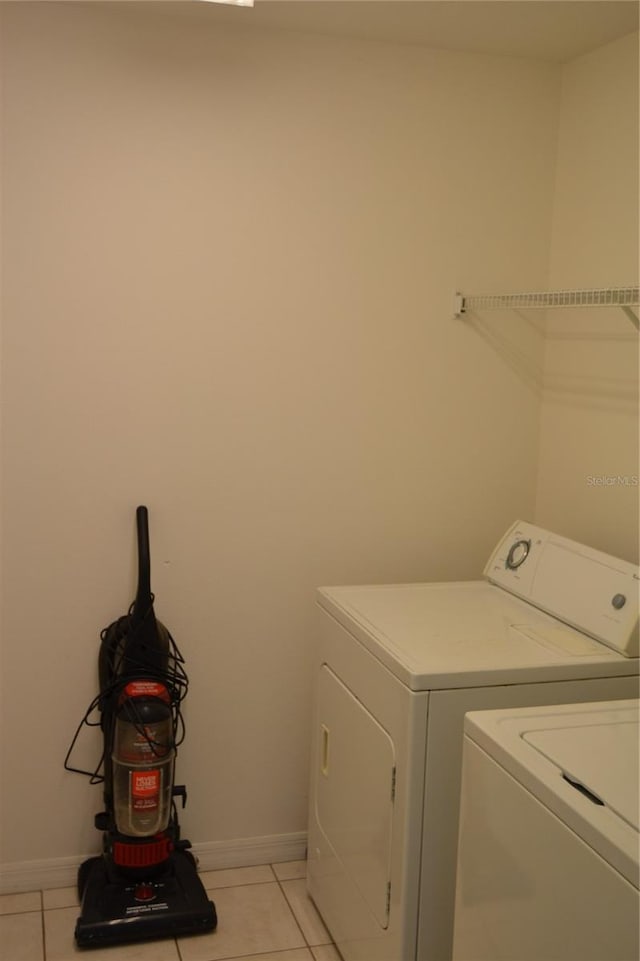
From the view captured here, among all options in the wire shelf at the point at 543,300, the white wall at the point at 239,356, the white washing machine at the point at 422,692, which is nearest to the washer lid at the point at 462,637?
the white washing machine at the point at 422,692

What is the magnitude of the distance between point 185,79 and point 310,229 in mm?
525

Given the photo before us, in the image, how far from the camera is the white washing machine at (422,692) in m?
1.98

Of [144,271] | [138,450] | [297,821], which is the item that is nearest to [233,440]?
[138,450]

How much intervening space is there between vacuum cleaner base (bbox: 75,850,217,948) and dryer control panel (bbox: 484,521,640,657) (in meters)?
1.22

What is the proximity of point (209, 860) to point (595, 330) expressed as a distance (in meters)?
1.97

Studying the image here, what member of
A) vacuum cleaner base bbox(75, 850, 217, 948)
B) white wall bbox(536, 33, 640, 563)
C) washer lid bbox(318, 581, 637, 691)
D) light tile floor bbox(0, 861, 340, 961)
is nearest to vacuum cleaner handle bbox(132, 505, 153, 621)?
washer lid bbox(318, 581, 637, 691)

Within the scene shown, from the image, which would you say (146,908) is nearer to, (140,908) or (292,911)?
(140,908)

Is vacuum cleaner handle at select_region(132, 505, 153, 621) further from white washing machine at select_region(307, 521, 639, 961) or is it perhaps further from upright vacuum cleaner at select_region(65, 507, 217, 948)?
white washing machine at select_region(307, 521, 639, 961)

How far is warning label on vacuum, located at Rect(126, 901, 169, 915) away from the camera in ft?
7.95

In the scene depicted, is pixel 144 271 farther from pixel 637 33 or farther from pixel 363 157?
pixel 637 33

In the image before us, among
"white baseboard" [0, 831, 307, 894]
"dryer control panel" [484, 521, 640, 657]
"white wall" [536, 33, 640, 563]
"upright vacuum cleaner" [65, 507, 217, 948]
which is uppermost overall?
"white wall" [536, 33, 640, 563]

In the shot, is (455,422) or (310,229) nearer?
(310,229)

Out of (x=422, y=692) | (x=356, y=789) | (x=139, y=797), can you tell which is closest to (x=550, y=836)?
(x=422, y=692)

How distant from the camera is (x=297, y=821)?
2883 millimetres
